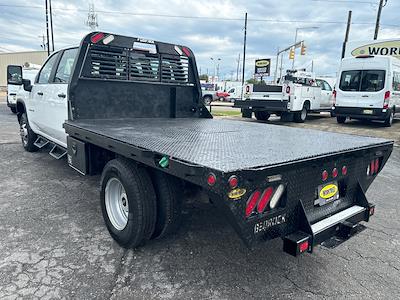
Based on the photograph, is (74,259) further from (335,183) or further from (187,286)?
(335,183)

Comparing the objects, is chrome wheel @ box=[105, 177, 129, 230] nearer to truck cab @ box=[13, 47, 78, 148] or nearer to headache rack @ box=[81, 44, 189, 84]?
truck cab @ box=[13, 47, 78, 148]

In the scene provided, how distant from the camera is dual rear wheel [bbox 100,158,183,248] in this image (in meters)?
2.72

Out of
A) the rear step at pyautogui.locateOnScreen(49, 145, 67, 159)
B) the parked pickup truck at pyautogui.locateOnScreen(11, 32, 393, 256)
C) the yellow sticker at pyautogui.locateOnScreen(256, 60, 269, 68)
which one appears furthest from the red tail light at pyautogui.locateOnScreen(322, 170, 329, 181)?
the yellow sticker at pyautogui.locateOnScreen(256, 60, 269, 68)

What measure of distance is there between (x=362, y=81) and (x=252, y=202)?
12746mm

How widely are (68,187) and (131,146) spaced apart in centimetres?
266

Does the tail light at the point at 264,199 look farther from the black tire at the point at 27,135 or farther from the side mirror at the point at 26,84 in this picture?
the black tire at the point at 27,135

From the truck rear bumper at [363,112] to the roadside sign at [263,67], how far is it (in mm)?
17611

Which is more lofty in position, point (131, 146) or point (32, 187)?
point (131, 146)

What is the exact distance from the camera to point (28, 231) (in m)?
3.35

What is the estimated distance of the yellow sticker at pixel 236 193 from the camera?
1.89 metres

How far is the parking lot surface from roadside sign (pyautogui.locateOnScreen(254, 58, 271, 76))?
27.7 m

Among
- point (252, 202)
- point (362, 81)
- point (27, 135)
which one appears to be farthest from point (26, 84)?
point (362, 81)

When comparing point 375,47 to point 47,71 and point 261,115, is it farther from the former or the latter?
point 47,71

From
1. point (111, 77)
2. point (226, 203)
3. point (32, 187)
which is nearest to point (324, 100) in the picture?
point (111, 77)
